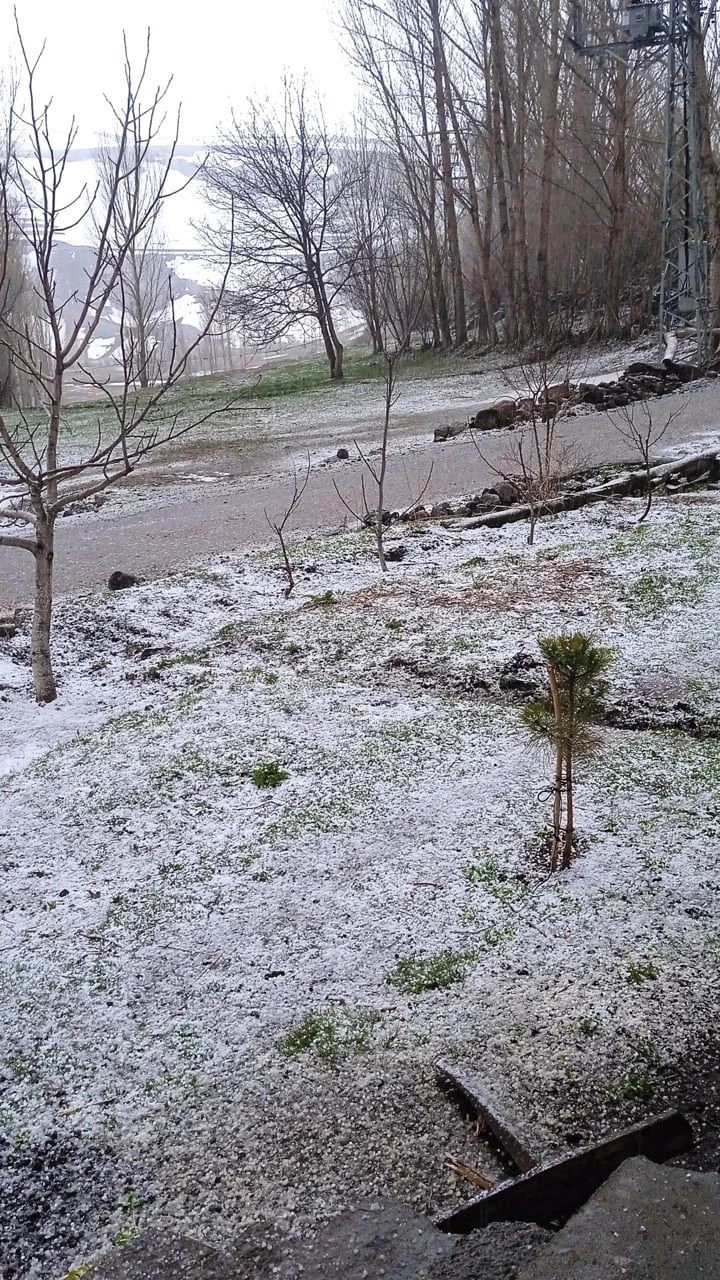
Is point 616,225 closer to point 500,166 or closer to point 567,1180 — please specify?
point 500,166

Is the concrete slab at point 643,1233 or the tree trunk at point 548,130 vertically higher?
the tree trunk at point 548,130

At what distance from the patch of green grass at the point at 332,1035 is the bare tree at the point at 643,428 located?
17.8ft

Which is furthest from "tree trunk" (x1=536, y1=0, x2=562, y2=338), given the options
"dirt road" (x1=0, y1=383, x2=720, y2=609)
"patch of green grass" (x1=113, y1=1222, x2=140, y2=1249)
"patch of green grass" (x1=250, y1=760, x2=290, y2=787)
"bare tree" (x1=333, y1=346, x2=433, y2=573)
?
"patch of green grass" (x1=113, y1=1222, x2=140, y2=1249)

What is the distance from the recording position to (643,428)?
11000 mm

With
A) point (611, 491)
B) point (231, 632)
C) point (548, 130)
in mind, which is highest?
point (548, 130)

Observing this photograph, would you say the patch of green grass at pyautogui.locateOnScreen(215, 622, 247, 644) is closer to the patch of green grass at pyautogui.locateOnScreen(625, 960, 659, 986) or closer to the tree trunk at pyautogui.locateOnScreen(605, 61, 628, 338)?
the patch of green grass at pyautogui.locateOnScreen(625, 960, 659, 986)

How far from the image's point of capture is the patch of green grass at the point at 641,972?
2.35 meters

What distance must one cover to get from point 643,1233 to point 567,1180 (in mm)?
216

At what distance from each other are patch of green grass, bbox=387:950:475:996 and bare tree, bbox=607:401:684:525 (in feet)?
16.8

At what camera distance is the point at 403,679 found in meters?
4.53

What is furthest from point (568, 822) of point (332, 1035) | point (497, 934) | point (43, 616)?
point (43, 616)

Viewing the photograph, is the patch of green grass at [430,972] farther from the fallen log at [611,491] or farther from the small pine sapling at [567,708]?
the fallen log at [611,491]

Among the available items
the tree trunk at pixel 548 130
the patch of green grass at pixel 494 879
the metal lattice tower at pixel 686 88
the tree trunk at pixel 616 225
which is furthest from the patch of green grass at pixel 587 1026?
the tree trunk at pixel 616 225

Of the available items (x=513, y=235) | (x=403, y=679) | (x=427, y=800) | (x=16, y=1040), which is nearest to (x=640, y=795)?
(x=427, y=800)
